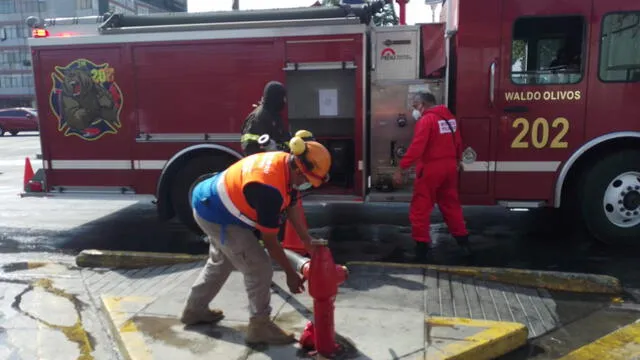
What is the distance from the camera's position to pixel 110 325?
13.8 feet

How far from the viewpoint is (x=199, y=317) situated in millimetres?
3982

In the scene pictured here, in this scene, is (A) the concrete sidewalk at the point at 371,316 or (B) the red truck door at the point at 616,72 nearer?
(A) the concrete sidewalk at the point at 371,316

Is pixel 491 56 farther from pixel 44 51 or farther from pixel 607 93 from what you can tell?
pixel 44 51

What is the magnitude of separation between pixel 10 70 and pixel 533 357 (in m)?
69.5

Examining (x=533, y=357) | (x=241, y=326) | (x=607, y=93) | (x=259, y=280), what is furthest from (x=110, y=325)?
(x=607, y=93)

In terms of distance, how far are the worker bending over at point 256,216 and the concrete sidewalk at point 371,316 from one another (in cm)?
29

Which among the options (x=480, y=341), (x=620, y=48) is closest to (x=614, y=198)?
(x=620, y=48)

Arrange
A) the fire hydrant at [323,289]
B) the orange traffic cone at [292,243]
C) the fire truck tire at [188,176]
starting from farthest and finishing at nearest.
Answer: the fire truck tire at [188,176], the orange traffic cone at [292,243], the fire hydrant at [323,289]

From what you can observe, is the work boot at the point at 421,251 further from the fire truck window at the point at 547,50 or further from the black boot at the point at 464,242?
the fire truck window at the point at 547,50

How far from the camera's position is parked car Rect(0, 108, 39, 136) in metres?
30.6

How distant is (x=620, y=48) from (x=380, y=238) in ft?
11.1

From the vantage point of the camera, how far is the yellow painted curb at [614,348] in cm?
364

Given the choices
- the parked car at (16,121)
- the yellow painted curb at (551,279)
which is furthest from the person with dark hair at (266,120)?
the parked car at (16,121)

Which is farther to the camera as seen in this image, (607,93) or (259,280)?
(607,93)
